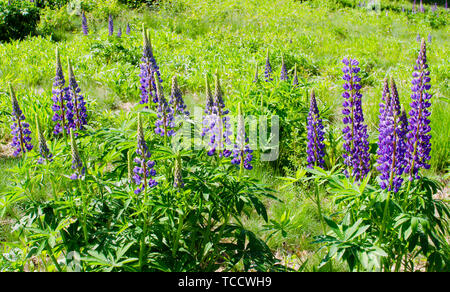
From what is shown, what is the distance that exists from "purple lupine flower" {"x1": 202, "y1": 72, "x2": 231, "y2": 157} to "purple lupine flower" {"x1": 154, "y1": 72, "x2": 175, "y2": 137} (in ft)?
0.89

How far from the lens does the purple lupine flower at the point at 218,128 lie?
270cm

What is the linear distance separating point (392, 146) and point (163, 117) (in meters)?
1.42

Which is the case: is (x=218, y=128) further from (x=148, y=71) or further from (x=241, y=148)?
(x=148, y=71)

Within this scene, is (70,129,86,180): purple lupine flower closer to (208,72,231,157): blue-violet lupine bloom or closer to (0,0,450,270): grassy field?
(208,72,231,157): blue-violet lupine bloom

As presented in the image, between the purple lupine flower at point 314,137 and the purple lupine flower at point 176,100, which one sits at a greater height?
the purple lupine flower at point 176,100

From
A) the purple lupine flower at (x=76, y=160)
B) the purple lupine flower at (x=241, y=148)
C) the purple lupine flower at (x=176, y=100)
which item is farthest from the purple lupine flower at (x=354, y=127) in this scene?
the purple lupine flower at (x=76, y=160)

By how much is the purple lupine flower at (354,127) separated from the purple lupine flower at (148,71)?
1295 millimetres

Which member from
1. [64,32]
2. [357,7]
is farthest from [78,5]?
[357,7]

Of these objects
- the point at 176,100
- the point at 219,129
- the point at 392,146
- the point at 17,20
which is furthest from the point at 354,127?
the point at 17,20

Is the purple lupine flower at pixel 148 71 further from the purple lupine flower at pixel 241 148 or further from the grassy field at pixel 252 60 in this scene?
the purple lupine flower at pixel 241 148

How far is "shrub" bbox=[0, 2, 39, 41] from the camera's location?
9172 millimetres

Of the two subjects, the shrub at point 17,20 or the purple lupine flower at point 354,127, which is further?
the shrub at point 17,20

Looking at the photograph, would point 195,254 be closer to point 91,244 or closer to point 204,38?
point 91,244

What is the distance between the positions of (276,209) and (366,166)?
1027 millimetres
